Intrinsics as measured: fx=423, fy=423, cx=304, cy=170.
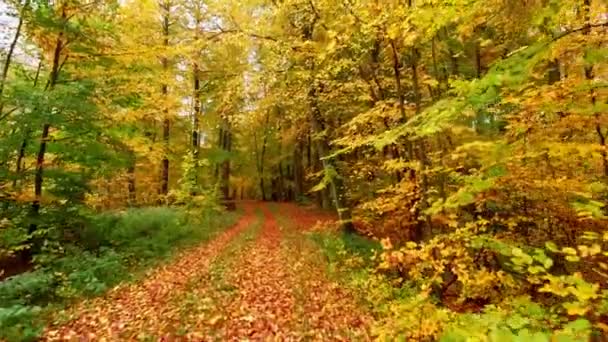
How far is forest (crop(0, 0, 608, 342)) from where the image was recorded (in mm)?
4559

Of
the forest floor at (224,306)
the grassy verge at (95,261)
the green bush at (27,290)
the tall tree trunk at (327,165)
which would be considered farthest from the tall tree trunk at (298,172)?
the green bush at (27,290)

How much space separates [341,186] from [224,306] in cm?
805

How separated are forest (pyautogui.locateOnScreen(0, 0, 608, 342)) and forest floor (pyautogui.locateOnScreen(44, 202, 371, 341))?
50 mm

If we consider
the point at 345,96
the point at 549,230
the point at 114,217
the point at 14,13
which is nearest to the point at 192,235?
the point at 114,217

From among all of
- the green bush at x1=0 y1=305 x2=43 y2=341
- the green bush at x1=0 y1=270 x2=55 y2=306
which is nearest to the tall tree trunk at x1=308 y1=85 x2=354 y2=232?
the green bush at x1=0 y1=270 x2=55 y2=306

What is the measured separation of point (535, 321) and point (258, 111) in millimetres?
11681

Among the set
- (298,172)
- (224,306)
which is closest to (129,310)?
(224,306)

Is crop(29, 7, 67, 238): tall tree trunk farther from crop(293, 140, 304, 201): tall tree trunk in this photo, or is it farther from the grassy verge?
crop(293, 140, 304, 201): tall tree trunk

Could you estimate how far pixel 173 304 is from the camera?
23.8 ft

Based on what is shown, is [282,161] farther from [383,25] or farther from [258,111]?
[383,25]

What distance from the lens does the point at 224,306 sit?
23.6ft

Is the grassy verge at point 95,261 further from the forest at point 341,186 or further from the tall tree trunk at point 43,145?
the tall tree trunk at point 43,145

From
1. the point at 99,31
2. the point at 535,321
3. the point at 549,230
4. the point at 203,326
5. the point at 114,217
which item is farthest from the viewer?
the point at 114,217

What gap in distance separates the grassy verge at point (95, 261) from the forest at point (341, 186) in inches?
2.4
